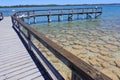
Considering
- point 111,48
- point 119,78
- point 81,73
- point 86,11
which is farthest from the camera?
point 86,11

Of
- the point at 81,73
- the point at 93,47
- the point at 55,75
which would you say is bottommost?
the point at 93,47

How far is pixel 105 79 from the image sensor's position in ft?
6.38

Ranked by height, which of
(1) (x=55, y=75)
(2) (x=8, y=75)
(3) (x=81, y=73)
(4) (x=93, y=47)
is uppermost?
(3) (x=81, y=73)

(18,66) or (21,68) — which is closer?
(21,68)

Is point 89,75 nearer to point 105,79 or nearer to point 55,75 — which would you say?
point 105,79

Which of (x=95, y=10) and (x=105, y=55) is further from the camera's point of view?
(x=95, y=10)

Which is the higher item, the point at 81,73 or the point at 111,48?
the point at 81,73

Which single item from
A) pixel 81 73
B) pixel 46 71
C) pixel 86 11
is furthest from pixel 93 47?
pixel 86 11

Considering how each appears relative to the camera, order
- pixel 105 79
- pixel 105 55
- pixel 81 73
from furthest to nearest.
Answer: pixel 105 55 → pixel 81 73 → pixel 105 79

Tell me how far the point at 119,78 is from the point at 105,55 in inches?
125

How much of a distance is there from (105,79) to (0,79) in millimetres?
2981

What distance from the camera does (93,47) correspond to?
11.8m

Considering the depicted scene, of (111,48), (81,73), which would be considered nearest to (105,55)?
(111,48)

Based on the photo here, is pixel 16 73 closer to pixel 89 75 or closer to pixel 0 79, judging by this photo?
pixel 0 79
